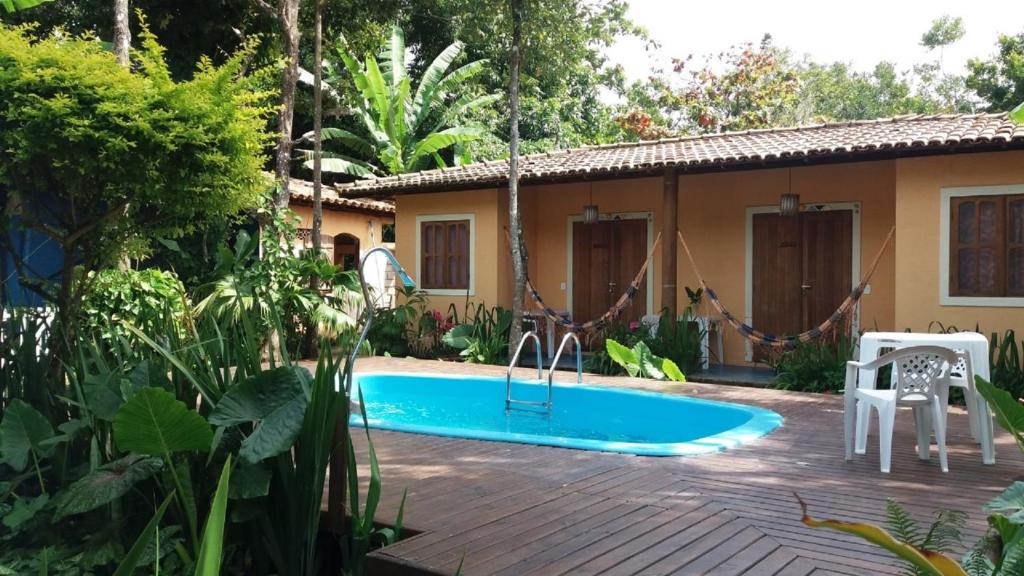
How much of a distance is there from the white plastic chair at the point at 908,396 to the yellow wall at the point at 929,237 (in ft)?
12.9

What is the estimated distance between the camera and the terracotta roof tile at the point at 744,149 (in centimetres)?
838

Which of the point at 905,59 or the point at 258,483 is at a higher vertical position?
the point at 905,59

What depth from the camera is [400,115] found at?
1775 cm

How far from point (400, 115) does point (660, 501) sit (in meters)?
14.9

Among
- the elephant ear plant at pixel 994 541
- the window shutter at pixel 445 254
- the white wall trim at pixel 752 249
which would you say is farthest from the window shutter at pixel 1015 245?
the elephant ear plant at pixel 994 541

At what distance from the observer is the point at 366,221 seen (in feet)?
55.0

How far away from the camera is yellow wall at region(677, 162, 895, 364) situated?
9.90m

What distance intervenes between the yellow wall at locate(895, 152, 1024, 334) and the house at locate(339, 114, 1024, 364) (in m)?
0.01

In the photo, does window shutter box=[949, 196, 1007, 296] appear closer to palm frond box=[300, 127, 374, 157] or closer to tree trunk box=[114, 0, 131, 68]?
tree trunk box=[114, 0, 131, 68]

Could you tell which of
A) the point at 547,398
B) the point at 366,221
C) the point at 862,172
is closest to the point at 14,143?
the point at 547,398

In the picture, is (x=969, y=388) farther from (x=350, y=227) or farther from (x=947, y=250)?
(x=350, y=227)

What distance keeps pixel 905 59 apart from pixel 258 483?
1369 inches

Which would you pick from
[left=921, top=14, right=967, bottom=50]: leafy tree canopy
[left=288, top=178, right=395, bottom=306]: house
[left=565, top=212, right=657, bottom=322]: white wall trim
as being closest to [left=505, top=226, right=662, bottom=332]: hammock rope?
[left=565, top=212, right=657, bottom=322]: white wall trim

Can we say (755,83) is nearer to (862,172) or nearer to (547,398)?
(862,172)
